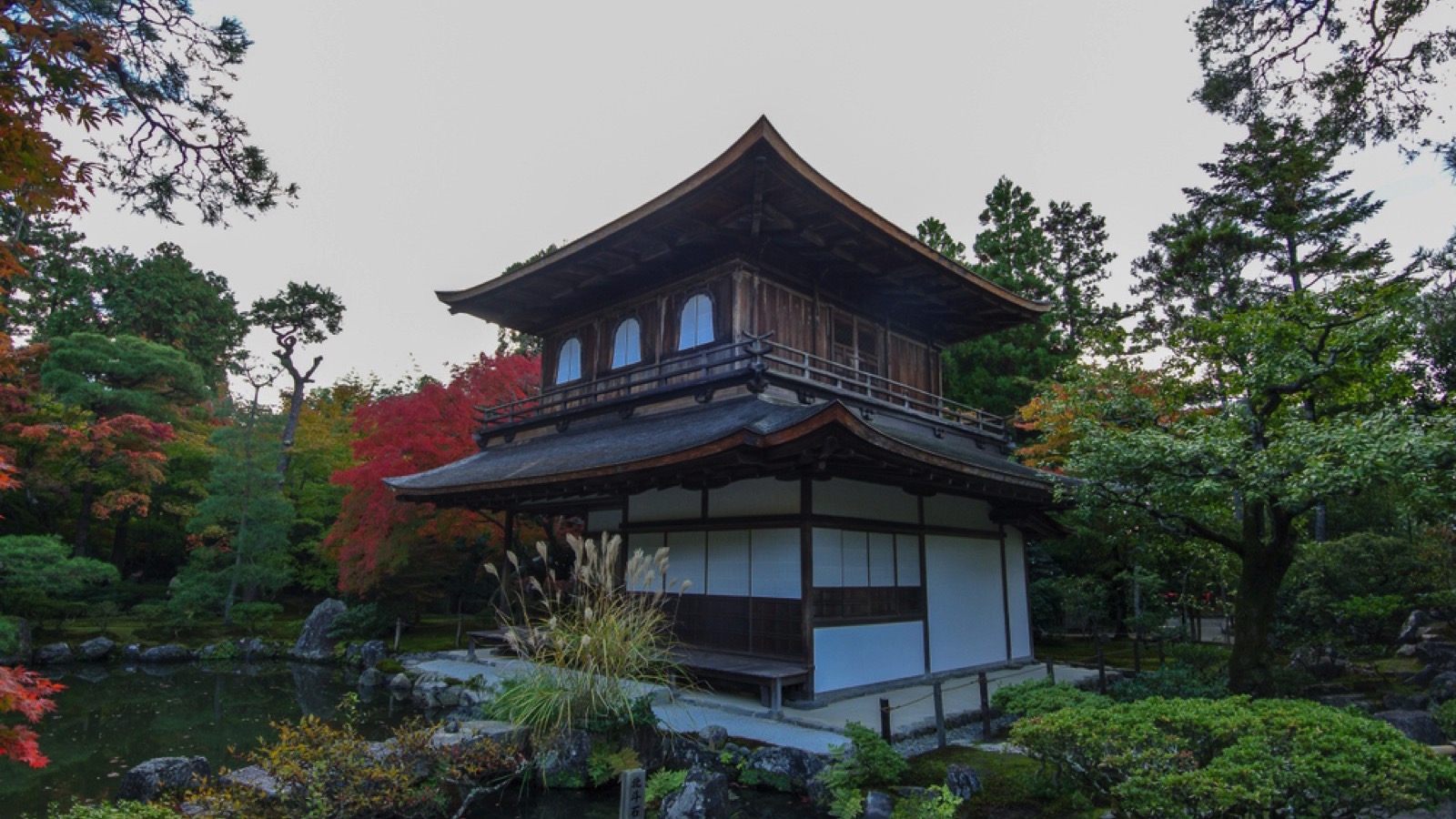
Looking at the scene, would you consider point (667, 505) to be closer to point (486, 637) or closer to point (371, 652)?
point (486, 637)

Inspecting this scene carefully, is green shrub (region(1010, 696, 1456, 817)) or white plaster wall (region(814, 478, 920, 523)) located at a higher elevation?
white plaster wall (region(814, 478, 920, 523))

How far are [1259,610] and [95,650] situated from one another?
2178 centimetres


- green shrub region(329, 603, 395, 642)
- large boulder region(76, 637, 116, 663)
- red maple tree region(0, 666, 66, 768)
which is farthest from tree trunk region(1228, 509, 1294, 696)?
large boulder region(76, 637, 116, 663)

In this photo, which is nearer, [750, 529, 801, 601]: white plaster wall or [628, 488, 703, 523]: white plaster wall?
[750, 529, 801, 601]: white plaster wall

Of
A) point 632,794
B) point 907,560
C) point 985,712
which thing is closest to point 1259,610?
point 985,712

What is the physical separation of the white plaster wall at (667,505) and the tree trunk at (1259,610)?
6.42 metres

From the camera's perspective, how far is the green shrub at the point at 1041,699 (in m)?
6.68

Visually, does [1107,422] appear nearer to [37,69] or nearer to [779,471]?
[779,471]

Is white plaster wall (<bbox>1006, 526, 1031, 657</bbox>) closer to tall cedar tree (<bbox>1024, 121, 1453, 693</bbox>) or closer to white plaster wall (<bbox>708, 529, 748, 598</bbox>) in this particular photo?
tall cedar tree (<bbox>1024, 121, 1453, 693</bbox>)

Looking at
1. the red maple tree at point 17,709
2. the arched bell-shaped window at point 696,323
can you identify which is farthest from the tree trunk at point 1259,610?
the red maple tree at point 17,709

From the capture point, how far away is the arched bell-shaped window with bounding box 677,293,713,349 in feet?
38.8

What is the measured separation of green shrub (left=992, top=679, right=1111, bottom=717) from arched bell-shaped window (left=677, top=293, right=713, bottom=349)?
6715 mm

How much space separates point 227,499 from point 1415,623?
85.6ft

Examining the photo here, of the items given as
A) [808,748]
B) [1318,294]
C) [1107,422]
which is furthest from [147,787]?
[1318,294]
